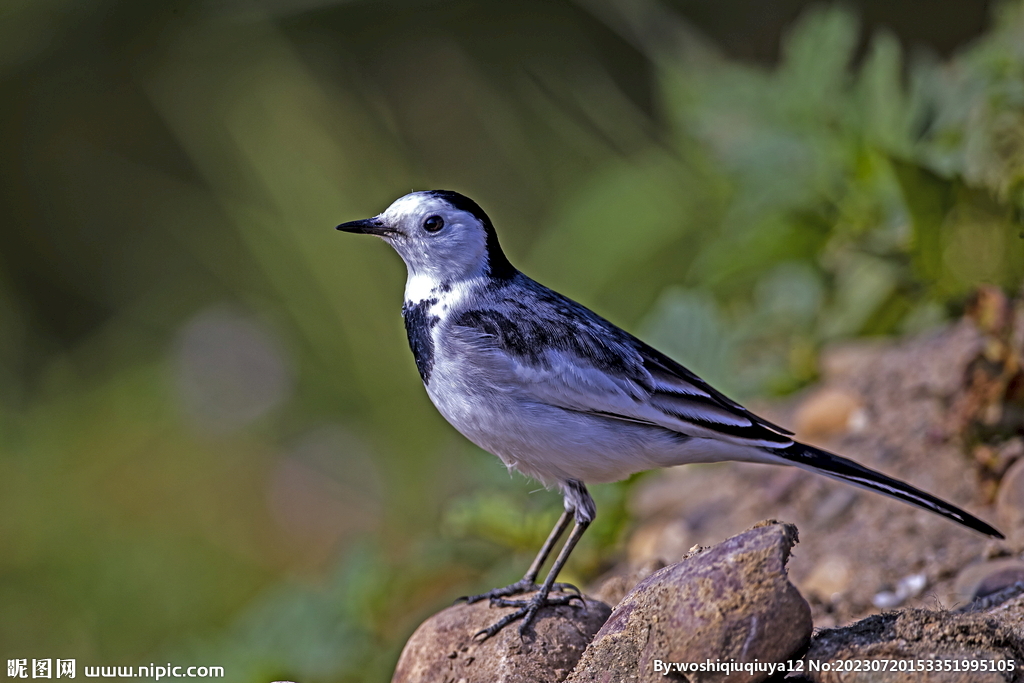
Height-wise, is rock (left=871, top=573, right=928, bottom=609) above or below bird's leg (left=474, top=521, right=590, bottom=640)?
below

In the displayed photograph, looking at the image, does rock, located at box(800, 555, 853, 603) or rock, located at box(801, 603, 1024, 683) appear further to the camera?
rock, located at box(800, 555, 853, 603)

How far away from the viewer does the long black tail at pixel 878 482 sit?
2.63 m

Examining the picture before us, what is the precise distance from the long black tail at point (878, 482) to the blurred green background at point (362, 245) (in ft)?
4.74

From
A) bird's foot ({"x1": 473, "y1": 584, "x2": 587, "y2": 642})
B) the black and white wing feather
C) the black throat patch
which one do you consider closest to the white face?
the black throat patch

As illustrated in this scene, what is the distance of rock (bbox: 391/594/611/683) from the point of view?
2.47 metres

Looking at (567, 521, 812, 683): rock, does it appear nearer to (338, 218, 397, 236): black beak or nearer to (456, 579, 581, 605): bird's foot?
(456, 579, 581, 605): bird's foot

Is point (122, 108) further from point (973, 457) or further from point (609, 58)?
point (973, 457)

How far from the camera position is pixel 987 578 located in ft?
9.14

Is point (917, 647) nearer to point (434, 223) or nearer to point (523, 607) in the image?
point (523, 607)

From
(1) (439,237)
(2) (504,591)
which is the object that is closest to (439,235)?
(1) (439,237)

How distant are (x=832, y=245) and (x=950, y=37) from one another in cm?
418

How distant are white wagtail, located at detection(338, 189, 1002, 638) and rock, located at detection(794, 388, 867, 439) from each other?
142 cm

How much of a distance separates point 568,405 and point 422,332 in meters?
0.58

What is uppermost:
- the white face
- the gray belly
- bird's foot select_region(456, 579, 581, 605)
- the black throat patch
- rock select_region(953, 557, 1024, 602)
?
the white face
